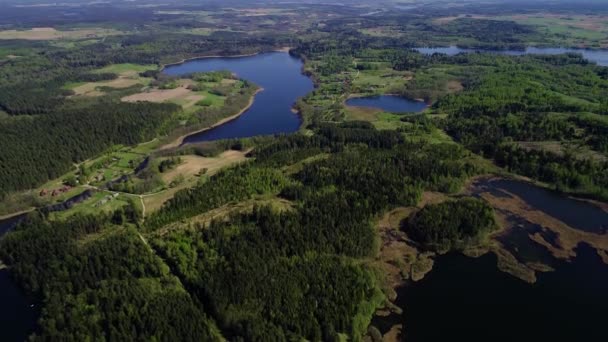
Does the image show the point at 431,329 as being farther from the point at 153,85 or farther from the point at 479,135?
the point at 153,85

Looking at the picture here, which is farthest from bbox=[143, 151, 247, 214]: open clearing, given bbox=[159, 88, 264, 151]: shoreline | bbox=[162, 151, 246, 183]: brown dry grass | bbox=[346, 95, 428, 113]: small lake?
bbox=[346, 95, 428, 113]: small lake

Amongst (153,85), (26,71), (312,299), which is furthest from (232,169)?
(26,71)

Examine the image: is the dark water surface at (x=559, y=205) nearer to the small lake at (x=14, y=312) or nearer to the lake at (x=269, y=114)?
the lake at (x=269, y=114)

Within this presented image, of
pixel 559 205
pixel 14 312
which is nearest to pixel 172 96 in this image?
pixel 14 312

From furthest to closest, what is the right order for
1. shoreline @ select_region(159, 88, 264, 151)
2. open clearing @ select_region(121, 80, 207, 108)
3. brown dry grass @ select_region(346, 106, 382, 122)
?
open clearing @ select_region(121, 80, 207, 108)
brown dry grass @ select_region(346, 106, 382, 122)
shoreline @ select_region(159, 88, 264, 151)

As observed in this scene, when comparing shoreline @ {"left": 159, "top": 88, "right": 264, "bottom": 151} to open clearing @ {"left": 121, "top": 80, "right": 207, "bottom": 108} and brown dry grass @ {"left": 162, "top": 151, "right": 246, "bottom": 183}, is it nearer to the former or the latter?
brown dry grass @ {"left": 162, "top": 151, "right": 246, "bottom": 183}

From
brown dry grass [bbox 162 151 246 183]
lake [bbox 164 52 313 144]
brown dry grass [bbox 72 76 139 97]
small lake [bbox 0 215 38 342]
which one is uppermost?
brown dry grass [bbox 72 76 139 97]
